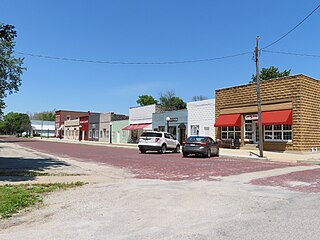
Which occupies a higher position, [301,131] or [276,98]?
[276,98]

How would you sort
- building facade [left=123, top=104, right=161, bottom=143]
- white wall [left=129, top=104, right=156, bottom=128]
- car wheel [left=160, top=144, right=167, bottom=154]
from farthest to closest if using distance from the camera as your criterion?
white wall [left=129, top=104, right=156, bottom=128] < building facade [left=123, top=104, right=161, bottom=143] < car wheel [left=160, top=144, right=167, bottom=154]

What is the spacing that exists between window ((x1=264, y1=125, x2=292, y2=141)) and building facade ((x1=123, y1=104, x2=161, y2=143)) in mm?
19250

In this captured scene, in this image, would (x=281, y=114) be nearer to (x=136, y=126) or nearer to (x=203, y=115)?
(x=203, y=115)

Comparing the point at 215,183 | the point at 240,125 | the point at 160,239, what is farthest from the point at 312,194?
the point at 240,125

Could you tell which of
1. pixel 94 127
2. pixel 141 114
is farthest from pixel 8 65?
pixel 94 127

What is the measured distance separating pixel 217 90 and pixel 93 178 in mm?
25003

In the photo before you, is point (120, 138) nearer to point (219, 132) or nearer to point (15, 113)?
point (219, 132)

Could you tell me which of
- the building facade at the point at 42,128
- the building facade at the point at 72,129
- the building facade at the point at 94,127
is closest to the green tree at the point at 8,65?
the building facade at the point at 94,127

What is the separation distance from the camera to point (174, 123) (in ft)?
136

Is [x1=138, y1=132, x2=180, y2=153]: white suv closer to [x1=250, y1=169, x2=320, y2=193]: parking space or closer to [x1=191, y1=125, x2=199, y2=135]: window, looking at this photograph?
[x1=191, y1=125, x2=199, y2=135]: window

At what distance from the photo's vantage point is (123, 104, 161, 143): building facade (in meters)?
46.2

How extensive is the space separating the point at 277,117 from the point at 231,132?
250 inches

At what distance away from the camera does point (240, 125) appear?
31.6 metres

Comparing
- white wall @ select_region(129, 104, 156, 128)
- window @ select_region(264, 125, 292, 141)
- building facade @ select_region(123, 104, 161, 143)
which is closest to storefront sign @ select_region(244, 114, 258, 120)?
window @ select_region(264, 125, 292, 141)
